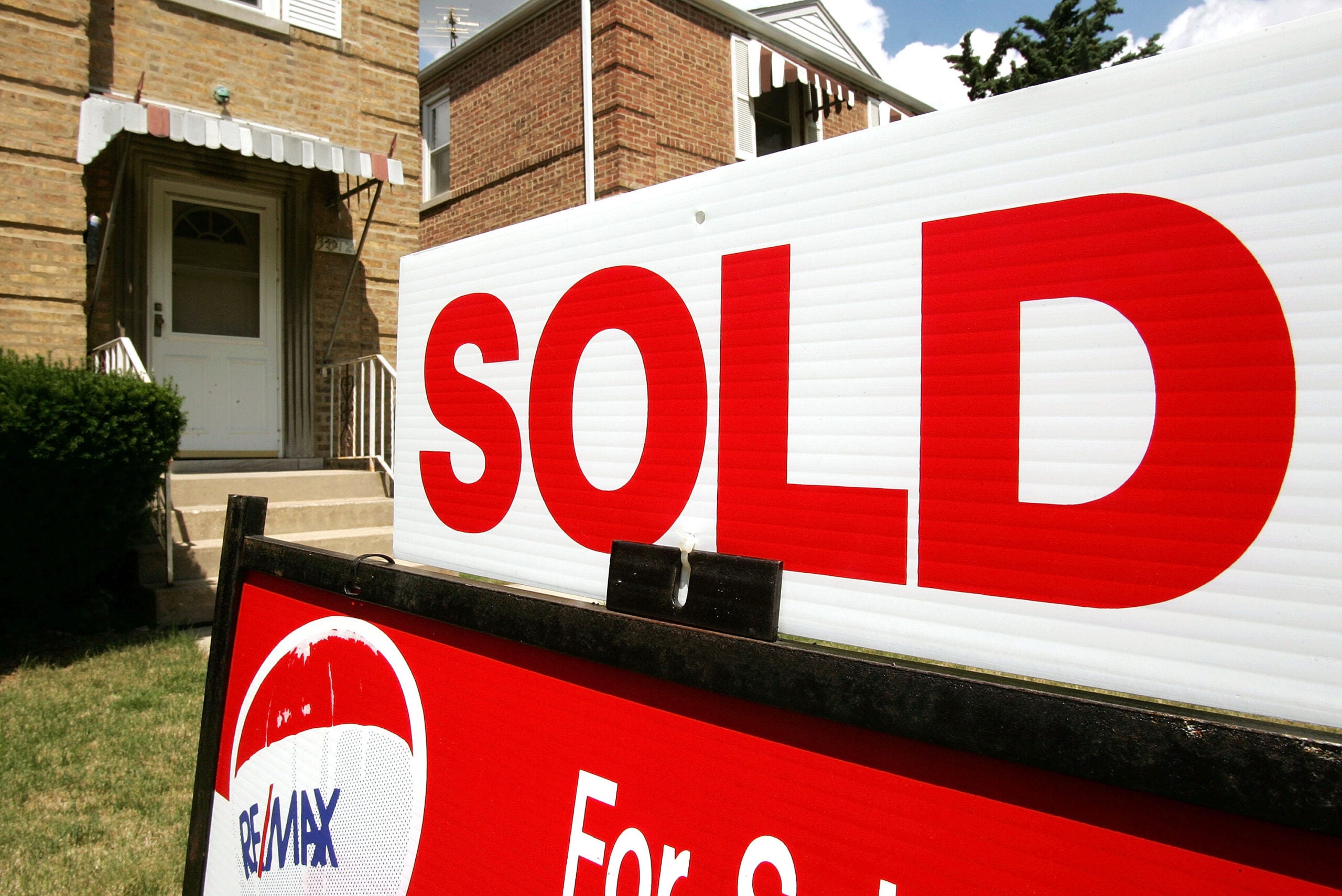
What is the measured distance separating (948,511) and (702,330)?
15.1 inches

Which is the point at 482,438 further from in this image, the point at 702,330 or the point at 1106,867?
the point at 1106,867

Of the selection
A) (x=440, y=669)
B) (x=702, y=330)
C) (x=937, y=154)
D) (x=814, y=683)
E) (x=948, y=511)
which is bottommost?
(x=440, y=669)

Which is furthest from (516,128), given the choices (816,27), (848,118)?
(848,118)

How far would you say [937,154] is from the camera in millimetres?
896

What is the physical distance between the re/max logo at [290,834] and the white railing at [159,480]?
4.78 meters

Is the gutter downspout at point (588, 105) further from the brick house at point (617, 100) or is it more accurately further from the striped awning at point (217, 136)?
the striped awning at point (217, 136)

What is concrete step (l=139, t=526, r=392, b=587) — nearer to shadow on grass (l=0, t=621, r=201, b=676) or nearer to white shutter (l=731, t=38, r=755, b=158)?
shadow on grass (l=0, t=621, r=201, b=676)

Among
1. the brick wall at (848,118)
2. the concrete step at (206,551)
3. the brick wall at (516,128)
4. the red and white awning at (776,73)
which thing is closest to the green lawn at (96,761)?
the concrete step at (206,551)

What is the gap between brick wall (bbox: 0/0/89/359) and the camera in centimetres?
630

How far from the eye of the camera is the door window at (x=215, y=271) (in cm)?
779

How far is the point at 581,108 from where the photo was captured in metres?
11.3

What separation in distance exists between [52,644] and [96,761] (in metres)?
2.20

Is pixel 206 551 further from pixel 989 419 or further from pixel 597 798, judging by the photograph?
pixel 989 419

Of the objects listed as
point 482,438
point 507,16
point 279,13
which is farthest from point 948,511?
point 507,16
